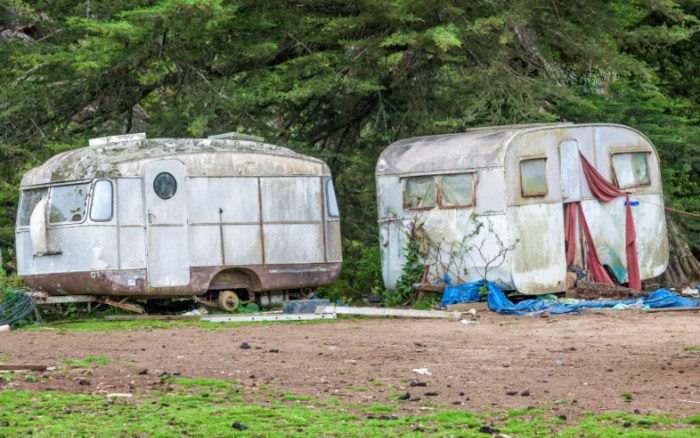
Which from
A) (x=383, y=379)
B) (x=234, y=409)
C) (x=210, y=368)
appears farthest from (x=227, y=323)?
(x=234, y=409)

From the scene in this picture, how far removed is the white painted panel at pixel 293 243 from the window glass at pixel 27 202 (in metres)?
3.14

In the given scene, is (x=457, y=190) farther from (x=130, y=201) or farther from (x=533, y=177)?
(x=130, y=201)

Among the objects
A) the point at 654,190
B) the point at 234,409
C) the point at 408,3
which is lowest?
the point at 234,409

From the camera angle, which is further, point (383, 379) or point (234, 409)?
point (383, 379)

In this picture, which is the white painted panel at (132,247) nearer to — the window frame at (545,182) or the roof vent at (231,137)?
the roof vent at (231,137)

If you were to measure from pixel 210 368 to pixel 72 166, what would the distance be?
618cm

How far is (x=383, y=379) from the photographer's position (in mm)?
9727

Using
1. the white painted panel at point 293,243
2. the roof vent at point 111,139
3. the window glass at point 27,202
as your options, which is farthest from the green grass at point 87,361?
the white painted panel at point 293,243

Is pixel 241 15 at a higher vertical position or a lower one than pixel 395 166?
higher

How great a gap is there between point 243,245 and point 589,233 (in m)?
4.95

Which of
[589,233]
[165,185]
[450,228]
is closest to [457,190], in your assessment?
[450,228]

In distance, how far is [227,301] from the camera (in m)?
16.6

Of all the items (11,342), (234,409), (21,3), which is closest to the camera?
(234,409)

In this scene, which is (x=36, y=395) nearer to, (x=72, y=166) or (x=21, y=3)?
(x=72, y=166)
